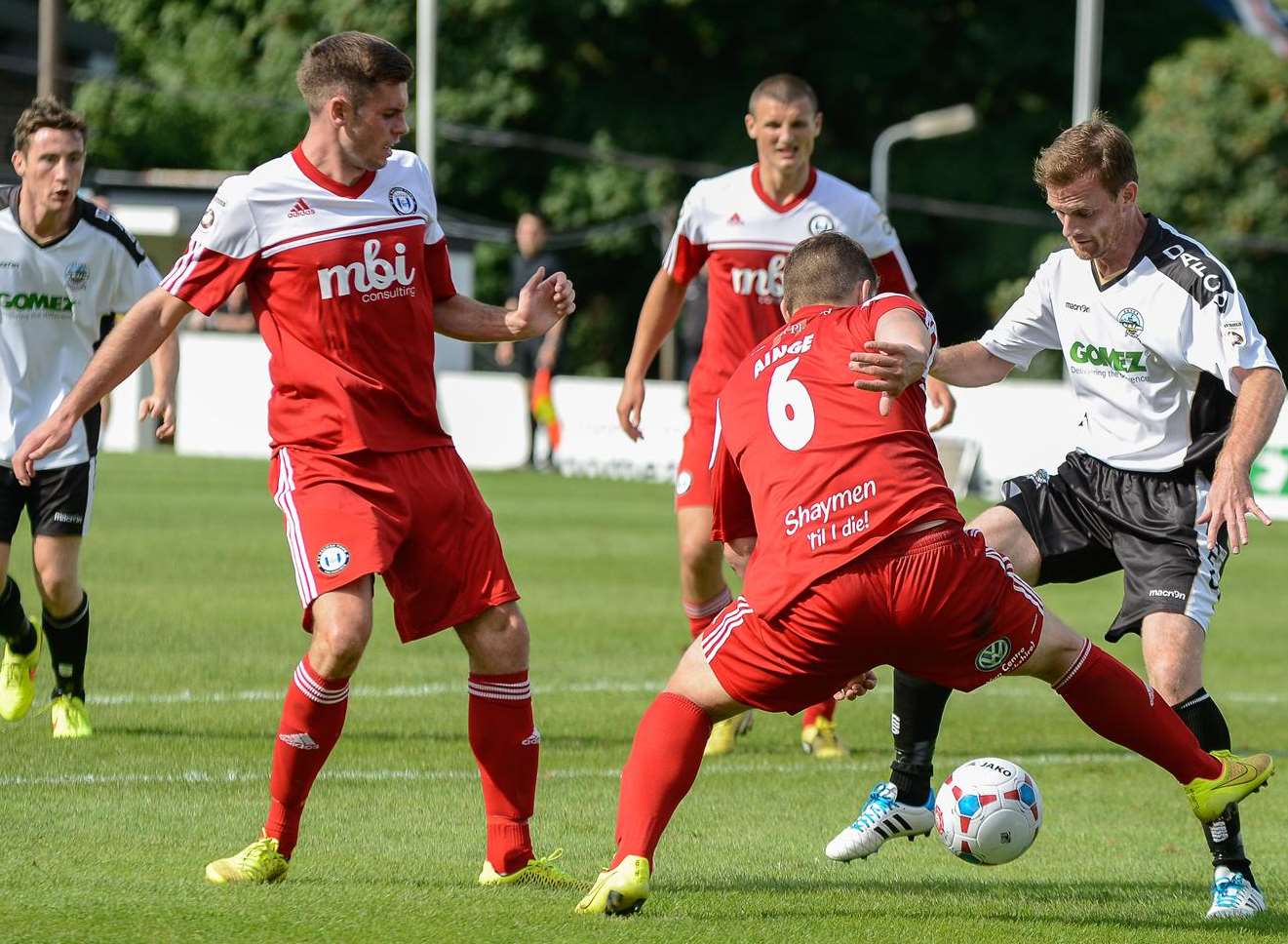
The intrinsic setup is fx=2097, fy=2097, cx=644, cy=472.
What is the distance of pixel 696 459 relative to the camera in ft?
29.1

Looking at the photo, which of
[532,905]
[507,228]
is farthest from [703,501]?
[507,228]

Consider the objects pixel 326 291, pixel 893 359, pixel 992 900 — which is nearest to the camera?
pixel 893 359

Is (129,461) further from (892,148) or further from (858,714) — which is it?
(892,148)

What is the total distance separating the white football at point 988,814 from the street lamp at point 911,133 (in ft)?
Answer: 86.3

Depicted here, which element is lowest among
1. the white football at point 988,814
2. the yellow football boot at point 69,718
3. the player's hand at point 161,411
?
the yellow football boot at point 69,718

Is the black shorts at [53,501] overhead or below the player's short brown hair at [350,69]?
below

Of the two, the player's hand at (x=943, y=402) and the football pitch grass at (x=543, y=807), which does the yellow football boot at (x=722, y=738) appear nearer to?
the football pitch grass at (x=543, y=807)

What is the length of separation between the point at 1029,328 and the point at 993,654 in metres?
1.67

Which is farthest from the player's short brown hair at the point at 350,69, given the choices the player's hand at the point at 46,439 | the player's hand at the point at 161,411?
the player's hand at the point at 161,411

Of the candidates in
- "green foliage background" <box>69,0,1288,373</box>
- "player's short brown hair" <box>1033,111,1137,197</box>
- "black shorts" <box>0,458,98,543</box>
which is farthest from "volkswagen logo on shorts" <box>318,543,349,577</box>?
"green foliage background" <box>69,0,1288,373</box>

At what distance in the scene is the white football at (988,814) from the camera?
19.8 feet

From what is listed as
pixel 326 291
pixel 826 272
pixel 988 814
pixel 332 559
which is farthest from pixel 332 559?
pixel 988 814

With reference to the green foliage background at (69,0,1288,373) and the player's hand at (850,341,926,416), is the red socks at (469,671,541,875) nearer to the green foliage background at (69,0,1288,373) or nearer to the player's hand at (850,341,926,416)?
the player's hand at (850,341,926,416)

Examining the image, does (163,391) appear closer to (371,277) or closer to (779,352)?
(371,277)
